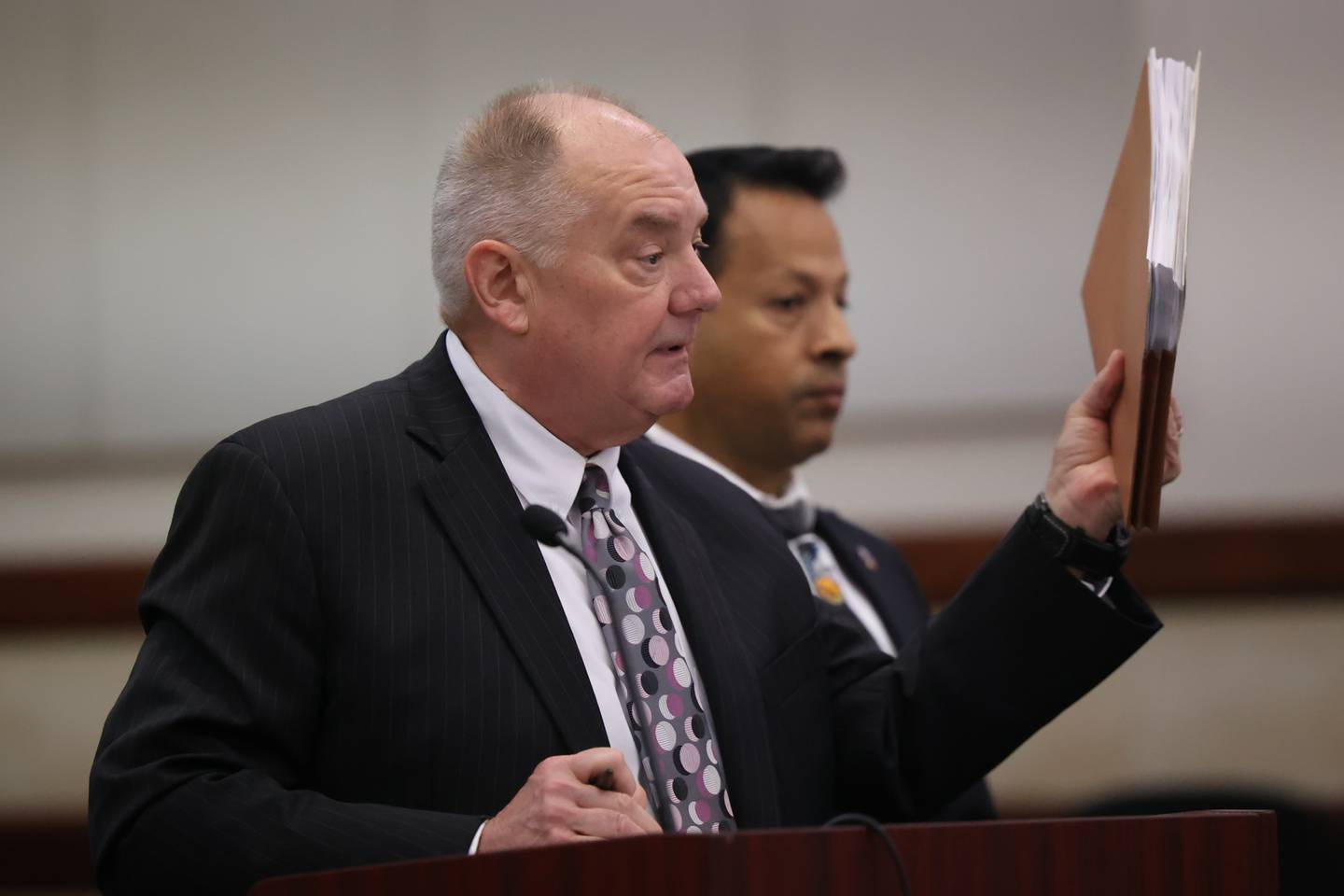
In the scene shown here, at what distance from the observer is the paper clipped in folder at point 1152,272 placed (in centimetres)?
142

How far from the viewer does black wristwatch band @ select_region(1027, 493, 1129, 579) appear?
5.54 feet

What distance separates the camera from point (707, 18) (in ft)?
12.4

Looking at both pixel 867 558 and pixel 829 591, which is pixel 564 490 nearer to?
pixel 829 591

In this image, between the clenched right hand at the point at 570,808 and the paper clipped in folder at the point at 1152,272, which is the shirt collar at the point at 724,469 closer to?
the paper clipped in folder at the point at 1152,272

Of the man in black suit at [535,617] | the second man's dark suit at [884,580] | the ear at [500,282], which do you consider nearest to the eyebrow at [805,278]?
the second man's dark suit at [884,580]

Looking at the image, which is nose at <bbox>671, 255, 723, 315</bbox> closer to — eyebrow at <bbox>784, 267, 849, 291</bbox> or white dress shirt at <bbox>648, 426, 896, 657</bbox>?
white dress shirt at <bbox>648, 426, 896, 657</bbox>

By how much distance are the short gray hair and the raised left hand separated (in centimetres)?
61

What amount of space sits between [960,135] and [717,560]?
230 centimetres

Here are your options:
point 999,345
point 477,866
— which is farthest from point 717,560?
point 999,345

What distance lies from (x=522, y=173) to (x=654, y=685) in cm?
59

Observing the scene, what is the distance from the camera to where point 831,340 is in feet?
8.43

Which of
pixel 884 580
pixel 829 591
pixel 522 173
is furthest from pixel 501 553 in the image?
pixel 884 580

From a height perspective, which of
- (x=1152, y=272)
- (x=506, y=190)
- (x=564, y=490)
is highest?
(x=506, y=190)

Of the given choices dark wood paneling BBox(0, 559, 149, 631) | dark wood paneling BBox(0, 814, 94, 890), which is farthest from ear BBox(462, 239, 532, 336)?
dark wood paneling BBox(0, 814, 94, 890)
